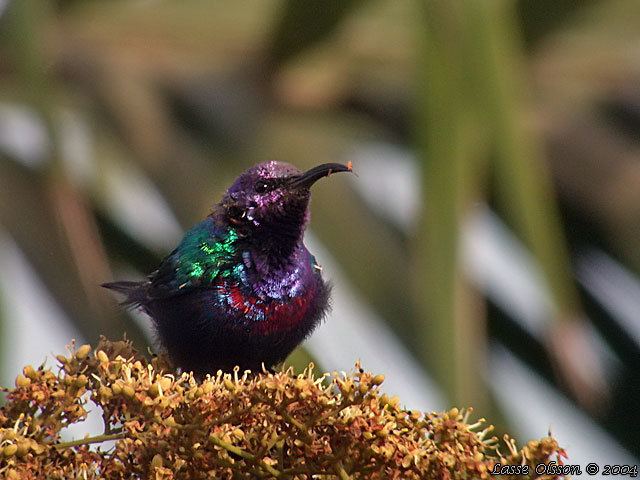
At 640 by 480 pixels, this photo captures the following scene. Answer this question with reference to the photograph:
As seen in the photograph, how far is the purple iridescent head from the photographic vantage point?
254cm

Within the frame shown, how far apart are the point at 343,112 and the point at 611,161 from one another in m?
1.22

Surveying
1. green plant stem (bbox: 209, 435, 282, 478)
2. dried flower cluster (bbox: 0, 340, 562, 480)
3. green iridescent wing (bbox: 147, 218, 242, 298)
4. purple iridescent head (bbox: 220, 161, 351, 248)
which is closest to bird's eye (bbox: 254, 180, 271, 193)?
purple iridescent head (bbox: 220, 161, 351, 248)

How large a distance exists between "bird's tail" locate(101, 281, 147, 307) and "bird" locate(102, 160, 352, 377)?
0.05 m

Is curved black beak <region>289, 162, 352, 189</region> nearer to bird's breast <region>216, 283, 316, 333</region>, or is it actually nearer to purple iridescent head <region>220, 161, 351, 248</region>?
purple iridescent head <region>220, 161, 351, 248</region>

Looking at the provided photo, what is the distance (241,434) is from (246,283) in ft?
2.85

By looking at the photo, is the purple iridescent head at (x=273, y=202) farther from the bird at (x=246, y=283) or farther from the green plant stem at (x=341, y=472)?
the green plant stem at (x=341, y=472)

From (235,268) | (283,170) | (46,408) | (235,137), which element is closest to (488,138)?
(283,170)

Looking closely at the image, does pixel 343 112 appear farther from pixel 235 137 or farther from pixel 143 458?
pixel 143 458

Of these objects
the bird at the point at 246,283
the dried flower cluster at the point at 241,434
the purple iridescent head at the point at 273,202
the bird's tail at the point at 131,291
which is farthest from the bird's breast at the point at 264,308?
the dried flower cluster at the point at 241,434

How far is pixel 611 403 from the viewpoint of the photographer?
477 centimetres

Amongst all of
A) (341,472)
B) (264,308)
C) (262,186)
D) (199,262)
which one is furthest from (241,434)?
(262,186)

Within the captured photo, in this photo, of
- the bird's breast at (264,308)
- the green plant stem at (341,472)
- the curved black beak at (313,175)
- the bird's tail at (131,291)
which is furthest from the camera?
the bird's tail at (131,291)

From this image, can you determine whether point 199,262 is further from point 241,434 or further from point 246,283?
point 241,434

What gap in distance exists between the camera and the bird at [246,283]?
2.41 metres
